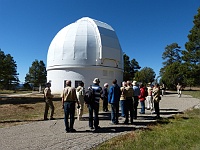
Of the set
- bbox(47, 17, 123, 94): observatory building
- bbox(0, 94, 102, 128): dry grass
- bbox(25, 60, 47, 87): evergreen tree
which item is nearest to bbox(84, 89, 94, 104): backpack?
bbox(0, 94, 102, 128): dry grass

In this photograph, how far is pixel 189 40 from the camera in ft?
147

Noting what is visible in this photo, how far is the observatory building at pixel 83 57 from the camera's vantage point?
32969 mm

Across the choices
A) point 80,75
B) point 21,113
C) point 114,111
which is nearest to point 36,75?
point 80,75

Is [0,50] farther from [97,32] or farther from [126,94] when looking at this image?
[126,94]

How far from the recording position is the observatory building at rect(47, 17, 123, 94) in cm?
3297

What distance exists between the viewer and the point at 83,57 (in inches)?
1300

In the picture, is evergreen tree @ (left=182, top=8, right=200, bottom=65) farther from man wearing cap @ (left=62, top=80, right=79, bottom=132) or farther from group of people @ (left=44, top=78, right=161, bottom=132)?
man wearing cap @ (left=62, top=80, right=79, bottom=132)

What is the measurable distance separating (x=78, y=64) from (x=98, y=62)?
291cm

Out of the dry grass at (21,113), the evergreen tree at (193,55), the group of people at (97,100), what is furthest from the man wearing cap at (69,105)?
the evergreen tree at (193,55)

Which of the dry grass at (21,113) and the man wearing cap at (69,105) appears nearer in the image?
the man wearing cap at (69,105)

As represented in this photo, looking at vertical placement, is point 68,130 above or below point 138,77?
below

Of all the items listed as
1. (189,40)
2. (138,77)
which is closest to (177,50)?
(138,77)

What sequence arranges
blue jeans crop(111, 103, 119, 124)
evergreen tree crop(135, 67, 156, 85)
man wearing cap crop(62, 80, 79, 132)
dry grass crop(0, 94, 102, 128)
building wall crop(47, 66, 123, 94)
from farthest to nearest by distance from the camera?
evergreen tree crop(135, 67, 156, 85), building wall crop(47, 66, 123, 94), dry grass crop(0, 94, 102, 128), blue jeans crop(111, 103, 119, 124), man wearing cap crop(62, 80, 79, 132)

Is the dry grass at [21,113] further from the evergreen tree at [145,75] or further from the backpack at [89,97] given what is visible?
the evergreen tree at [145,75]
